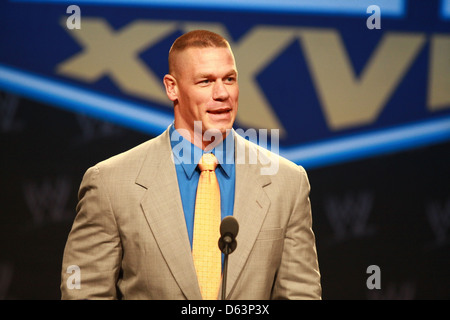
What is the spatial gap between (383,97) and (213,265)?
6.15 ft

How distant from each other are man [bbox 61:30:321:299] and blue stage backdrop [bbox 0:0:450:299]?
1.19 meters

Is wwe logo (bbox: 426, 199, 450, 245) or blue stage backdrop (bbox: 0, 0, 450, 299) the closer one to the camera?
blue stage backdrop (bbox: 0, 0, 450, 299)

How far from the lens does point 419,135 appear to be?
11.1ft

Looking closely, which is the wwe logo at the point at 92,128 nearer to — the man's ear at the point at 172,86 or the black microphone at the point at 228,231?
the man's ear at the point at 172,86

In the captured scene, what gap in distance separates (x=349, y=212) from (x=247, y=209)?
61.4 inches

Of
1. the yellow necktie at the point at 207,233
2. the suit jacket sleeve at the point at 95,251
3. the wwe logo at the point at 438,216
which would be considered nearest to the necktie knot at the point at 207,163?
the yellow necktie at the point at 207,233

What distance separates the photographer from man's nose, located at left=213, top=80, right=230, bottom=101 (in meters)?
1.89

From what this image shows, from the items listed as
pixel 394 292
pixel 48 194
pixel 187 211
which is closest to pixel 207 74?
pixel 187 211

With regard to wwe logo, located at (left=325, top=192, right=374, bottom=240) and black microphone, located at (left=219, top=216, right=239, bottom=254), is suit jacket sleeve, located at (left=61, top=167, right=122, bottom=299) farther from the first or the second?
wwe logo, located at (left=325, top=192, right=374, bottom=240)

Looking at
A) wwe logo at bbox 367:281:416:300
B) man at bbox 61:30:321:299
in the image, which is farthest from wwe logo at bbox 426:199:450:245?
man at bbox 61:30:321:299

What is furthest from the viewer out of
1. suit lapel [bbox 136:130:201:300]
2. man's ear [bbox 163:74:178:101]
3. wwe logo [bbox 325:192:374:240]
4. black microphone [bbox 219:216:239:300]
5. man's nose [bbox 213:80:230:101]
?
wwe logo [bbox 325:192:374:240]

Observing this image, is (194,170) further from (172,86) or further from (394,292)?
(394,292)

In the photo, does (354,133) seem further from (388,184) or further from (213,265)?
(213,265)

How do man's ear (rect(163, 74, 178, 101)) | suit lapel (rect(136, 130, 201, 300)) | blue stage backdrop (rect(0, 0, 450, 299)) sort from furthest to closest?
blue stage backdrop (rect(0, 0, 450, 299))
man's ear (rect(163, 74, 178, 101))
suit lapel (rect(136, 130, 201, 300))
